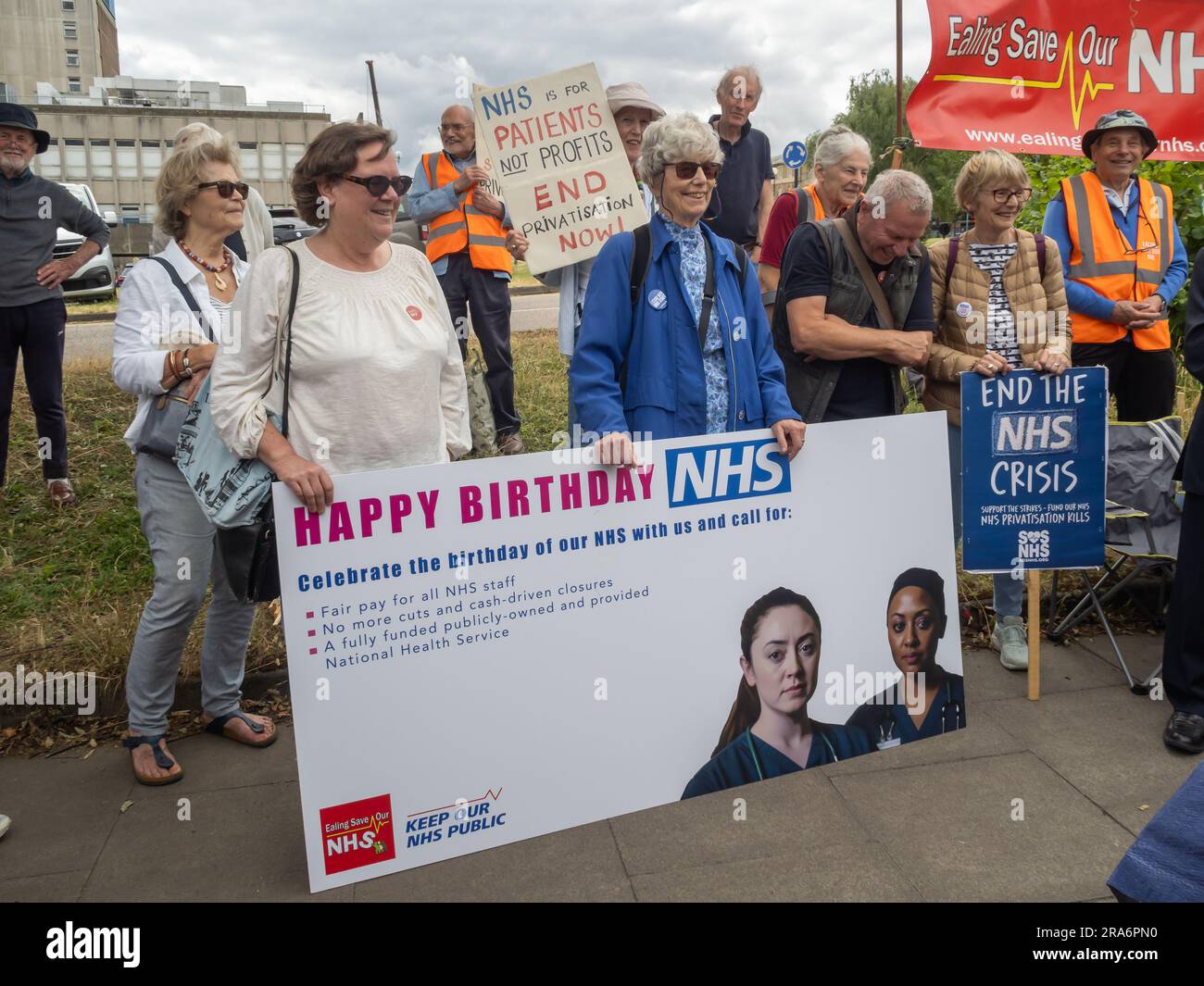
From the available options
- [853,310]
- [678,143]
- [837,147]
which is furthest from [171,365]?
[837,147]

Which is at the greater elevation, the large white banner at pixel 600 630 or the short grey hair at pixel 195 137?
the short grey hair at pixel 195 137

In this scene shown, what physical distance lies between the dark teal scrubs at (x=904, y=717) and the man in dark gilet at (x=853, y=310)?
1.12 meters

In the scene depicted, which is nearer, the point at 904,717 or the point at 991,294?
the point at 904,717

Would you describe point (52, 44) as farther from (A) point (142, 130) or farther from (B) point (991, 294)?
(B) point (991, 294)

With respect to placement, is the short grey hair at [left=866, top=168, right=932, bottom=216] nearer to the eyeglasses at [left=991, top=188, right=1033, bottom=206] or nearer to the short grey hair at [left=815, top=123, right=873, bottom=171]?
the eyeglasses at [left=991, top=188, right=1033, bottom=206]

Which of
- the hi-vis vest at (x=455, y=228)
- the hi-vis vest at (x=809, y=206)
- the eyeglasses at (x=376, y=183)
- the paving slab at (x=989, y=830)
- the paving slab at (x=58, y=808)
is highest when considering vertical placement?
A: the hi-vis vest at (x=455, y=228)

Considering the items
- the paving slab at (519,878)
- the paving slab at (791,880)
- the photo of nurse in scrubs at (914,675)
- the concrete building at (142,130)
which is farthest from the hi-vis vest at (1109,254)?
the concrete building at (142,130)

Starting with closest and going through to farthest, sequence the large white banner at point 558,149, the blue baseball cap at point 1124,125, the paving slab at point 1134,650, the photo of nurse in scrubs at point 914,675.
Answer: the photo of nurse in scrubs at point 914,675, the paving slab at point 1134,650, the blue baseball cap at point 1124,125, the large white banner at point 558,149

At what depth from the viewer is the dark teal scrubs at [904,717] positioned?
365cm

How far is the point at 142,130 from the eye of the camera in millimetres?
76000

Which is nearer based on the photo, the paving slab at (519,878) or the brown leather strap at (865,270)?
the paving slab at (519,878)

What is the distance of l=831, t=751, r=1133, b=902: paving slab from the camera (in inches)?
119

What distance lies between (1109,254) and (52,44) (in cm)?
11275

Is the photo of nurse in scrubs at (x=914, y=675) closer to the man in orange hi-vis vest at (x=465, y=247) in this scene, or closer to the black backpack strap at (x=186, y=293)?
the black backpack strap at (x=186, y=293)
